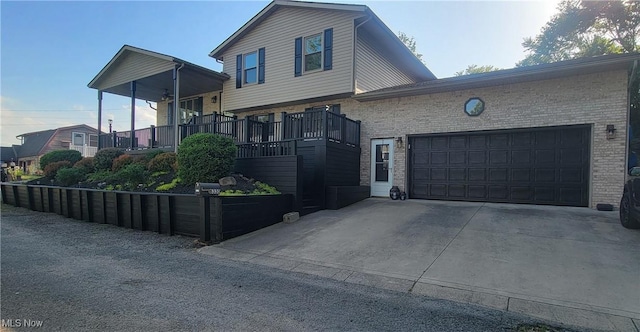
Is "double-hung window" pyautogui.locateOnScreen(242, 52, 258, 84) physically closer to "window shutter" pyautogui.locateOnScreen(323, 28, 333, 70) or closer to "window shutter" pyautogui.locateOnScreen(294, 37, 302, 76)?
"window shutter" pyautogui.locateOnScreen(294, 37, 302, 76)

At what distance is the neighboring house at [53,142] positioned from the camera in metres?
36.6

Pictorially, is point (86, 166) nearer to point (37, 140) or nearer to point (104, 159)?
point (104, 159)

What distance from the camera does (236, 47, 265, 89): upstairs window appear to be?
1462cm

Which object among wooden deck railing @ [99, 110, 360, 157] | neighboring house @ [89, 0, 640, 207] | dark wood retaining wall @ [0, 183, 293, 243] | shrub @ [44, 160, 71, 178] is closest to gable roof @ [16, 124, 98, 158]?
neighboring house @ [89, 0, 640, 207]

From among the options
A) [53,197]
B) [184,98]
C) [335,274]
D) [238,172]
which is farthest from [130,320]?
[184,98]

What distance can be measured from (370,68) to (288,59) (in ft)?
11.4

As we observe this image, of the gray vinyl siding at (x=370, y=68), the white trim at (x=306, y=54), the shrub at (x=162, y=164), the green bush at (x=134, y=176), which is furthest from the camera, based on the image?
the white trim at (x=306, y=54)

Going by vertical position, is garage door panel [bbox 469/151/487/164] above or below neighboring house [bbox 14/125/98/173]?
below


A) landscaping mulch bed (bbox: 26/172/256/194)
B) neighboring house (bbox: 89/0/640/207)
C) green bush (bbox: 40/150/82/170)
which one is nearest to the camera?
neighboring house (bbox: 89/0/640/207)

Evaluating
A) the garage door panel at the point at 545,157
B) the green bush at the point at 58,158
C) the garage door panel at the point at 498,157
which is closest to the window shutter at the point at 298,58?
the garage door panel at the point at 498,157

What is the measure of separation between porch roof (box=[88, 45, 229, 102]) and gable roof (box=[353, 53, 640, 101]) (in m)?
7.62

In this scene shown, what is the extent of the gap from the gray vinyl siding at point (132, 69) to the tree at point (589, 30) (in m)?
23.9

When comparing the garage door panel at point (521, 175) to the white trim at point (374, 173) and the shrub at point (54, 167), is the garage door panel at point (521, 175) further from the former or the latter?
the shrub at point (54, 167)

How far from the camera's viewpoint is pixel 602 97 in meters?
8.70
